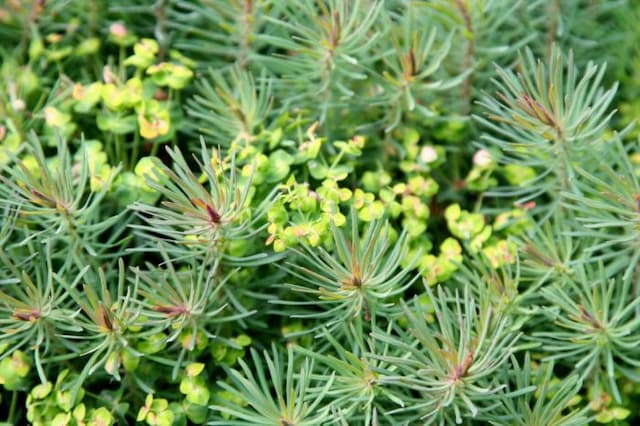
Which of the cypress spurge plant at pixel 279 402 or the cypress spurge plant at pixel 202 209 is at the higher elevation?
the cypress spurge plant at pixel 202 209

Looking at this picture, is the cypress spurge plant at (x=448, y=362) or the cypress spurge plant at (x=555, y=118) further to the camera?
the cypress spurge plant at (x=555, y=118)

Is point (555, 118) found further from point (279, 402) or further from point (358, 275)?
point (279, 402)

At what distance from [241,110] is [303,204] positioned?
0.19 meters

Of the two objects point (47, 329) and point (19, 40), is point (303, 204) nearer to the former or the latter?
point (47, 329)

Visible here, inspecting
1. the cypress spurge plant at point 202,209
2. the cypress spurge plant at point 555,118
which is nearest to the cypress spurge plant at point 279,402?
the cypress spurge plant at point 202,209

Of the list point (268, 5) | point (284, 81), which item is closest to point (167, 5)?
point (268, 5)

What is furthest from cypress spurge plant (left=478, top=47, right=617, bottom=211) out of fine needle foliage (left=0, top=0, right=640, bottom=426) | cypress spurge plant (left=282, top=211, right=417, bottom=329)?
cypress spurge plant (left=282, top=211, right=417, bottom=329)

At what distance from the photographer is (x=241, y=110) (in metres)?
1.09

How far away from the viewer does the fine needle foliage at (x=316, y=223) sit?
0.90 metres

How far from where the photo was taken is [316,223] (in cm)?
96

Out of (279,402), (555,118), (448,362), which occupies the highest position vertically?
(555,118)

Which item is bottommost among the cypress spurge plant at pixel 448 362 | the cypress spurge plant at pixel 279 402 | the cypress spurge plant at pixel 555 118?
the cypress spurge plant at pixel 279 402

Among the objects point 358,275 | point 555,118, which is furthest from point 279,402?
point 555,118

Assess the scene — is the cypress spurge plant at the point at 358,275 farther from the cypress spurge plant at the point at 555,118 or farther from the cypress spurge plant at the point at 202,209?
the cypress spurge plant at the point at 555,118
